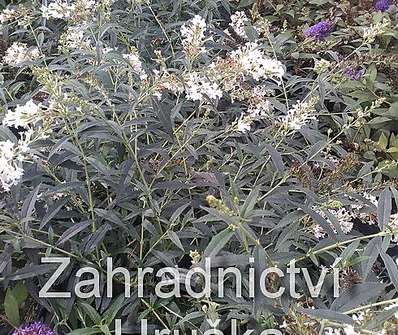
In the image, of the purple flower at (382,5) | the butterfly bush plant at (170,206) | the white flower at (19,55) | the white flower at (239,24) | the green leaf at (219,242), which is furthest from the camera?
the purple flower at (382,5)

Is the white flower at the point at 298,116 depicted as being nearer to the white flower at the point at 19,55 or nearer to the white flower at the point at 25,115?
the white flower at the point at 25,115

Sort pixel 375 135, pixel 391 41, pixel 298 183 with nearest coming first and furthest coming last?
pixel 298 183, pixel 375 135, pixel 391 41

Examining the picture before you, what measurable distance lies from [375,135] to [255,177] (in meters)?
0.70

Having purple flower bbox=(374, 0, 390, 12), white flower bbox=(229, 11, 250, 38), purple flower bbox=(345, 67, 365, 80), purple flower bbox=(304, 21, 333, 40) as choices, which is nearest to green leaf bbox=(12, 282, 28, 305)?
white flower bbox=(229, 11, 250, 38)

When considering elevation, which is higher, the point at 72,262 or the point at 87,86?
the point at 87,86

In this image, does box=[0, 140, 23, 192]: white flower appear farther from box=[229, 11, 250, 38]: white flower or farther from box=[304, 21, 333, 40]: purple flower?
box=[304, 21, 333, 40]: purple flower

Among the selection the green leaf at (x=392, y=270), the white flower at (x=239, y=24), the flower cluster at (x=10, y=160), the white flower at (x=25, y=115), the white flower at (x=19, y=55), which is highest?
the white flower at (x=25, y=115)

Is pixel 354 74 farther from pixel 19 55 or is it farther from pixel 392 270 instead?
pixel 392 270

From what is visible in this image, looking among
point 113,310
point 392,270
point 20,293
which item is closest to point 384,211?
point 392,270

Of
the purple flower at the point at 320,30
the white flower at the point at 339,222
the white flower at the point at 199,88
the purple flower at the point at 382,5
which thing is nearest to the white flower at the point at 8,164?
the white flower at the point at 199,88

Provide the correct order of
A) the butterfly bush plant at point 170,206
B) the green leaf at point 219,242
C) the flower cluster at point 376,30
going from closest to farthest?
the green leaf at point 219,242 < the butterfly bush plant at point 170,206 < the flower cluster at point 376,30

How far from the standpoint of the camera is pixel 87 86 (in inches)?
66.1

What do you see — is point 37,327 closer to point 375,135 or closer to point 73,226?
point 73,226

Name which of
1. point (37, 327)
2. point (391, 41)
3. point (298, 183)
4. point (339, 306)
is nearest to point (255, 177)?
point (298, 183)
